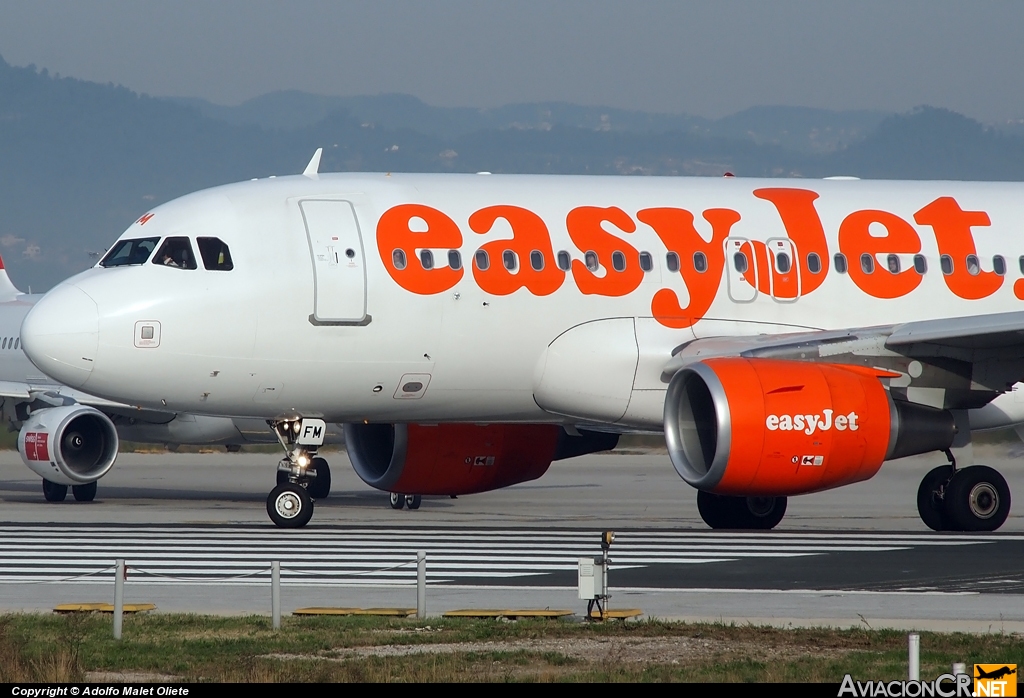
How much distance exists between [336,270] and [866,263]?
22.7ft

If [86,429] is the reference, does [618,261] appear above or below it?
above

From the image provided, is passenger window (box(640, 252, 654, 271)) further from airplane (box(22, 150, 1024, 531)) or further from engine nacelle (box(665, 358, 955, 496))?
engine nacelle (box(665, 358, 955, 496))

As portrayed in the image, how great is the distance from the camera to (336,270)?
19.0 metres

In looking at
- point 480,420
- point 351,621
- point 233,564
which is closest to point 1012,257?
point 480,420

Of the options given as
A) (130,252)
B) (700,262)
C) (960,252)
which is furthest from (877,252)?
(130,252)

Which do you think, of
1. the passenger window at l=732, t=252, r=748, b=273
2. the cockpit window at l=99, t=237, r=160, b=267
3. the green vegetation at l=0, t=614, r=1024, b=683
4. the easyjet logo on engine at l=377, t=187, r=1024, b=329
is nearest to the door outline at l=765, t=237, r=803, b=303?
the easyjet logo on engine at l=377, t=187, r=1024, b=329

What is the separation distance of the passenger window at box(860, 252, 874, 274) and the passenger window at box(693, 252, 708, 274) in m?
2.13

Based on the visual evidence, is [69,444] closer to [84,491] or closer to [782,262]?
[84,491]

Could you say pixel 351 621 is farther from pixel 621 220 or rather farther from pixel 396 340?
pixel 621 220

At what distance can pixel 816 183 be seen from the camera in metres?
21.9

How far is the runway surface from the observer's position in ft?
42.8

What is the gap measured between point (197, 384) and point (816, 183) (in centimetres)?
878

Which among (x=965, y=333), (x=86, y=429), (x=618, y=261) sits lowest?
(x=86, y=429)

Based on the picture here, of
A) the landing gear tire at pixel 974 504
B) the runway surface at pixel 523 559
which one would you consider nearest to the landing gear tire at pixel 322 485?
the runway surface at pixel 523 559
